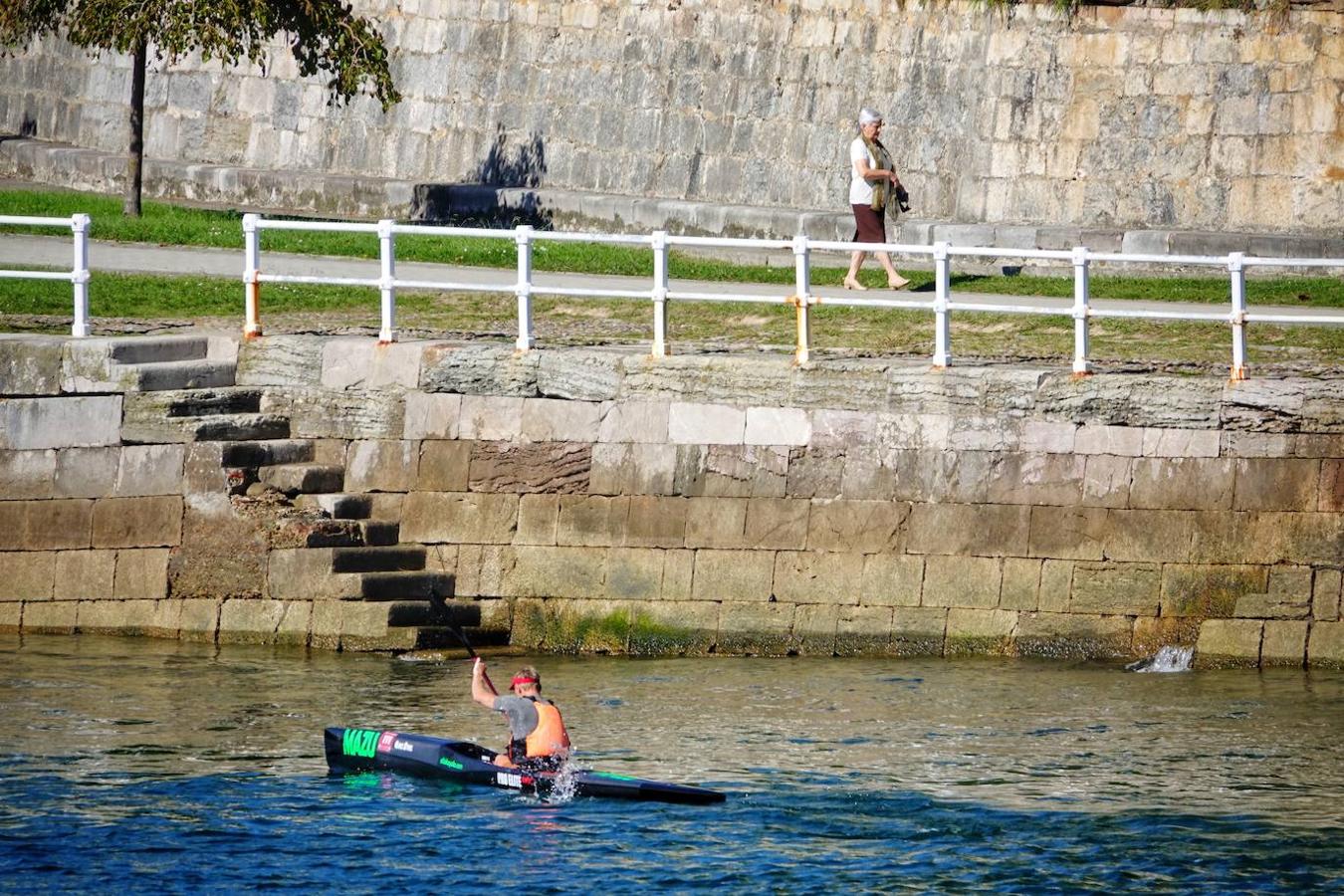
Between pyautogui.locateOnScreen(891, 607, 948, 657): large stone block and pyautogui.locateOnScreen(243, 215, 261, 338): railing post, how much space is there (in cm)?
575

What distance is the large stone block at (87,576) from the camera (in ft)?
59.4

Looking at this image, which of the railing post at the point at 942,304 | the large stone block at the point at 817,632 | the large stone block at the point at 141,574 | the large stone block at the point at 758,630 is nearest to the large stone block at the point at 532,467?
the large stone block at the point at 758,630

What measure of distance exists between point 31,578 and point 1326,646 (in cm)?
970

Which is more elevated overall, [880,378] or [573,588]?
Result: [880,378]

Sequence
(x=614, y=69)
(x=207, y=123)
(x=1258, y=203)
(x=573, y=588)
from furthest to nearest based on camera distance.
A: (x=207, y=123), (x=614, y=69), (x=1258, y=203), (x=573, y=588)

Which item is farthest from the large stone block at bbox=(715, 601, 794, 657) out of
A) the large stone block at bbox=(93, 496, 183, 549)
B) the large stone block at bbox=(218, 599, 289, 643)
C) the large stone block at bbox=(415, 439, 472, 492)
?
the large stone block at bbox=(93, 496, 183, 549)

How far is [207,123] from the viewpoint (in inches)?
1207

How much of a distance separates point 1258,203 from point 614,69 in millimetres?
7828

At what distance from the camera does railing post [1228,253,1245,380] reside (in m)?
16.3

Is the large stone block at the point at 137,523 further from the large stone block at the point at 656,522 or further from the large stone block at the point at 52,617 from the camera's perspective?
the large stone block at the point at 656,522

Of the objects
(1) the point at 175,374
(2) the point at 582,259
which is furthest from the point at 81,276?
(2) the point at 582,259

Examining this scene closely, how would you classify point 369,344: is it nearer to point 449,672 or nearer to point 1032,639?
point 449,672

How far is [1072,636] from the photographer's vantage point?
16828 mm

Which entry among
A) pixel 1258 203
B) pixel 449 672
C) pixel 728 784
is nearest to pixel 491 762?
pixel 728 784
